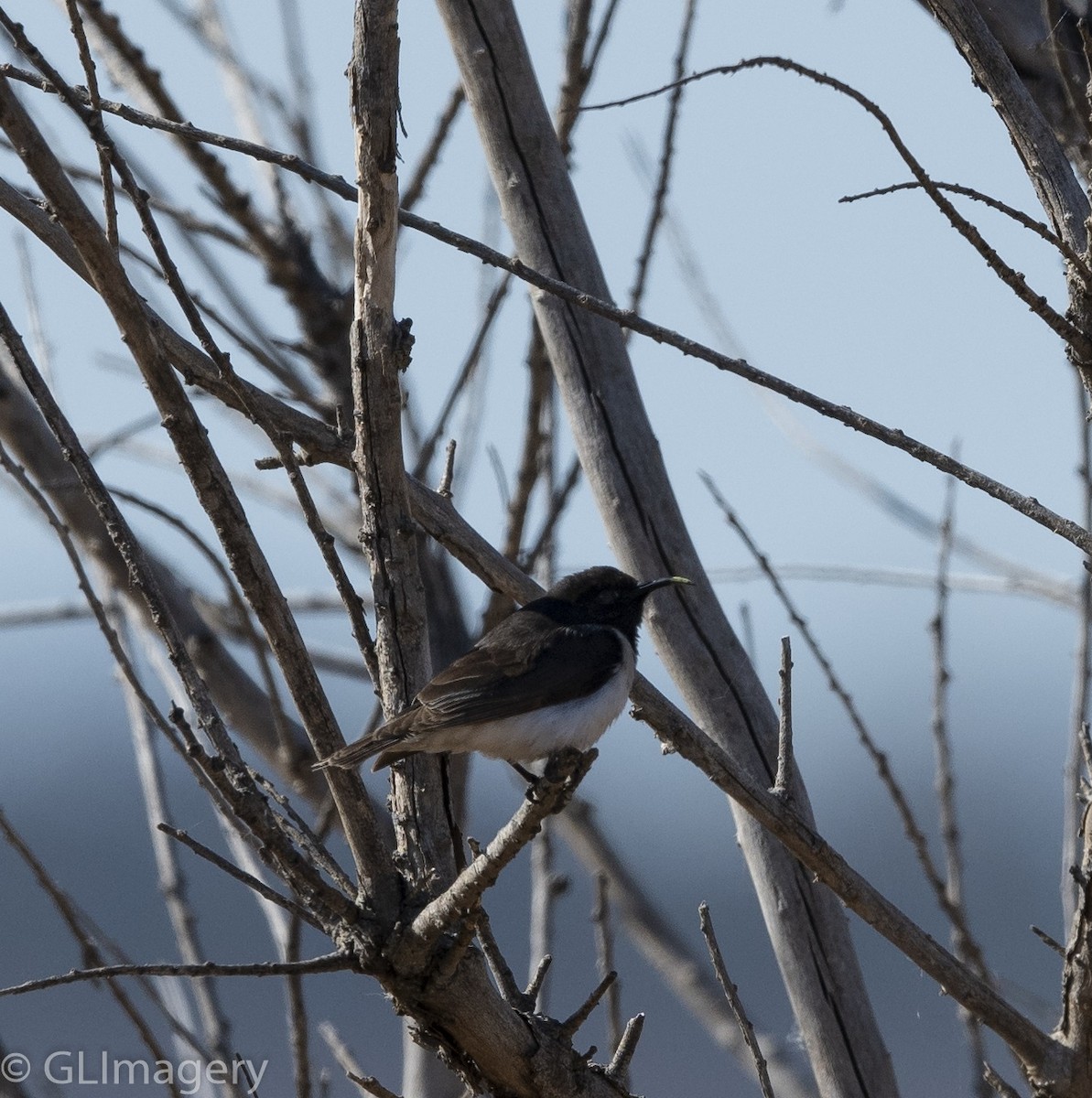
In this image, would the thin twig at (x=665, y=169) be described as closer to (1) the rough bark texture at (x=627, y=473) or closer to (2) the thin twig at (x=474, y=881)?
(1) the rough bark texture at (x=627, y=473)

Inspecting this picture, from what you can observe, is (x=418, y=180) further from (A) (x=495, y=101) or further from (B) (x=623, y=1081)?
(B) (x=623, y=1081)

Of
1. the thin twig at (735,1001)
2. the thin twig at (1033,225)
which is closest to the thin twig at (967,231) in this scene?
the thin twig at (1033,225)

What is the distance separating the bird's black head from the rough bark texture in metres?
0.09

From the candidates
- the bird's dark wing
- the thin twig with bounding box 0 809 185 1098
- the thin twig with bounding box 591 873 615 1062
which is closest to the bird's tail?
the bird's dark wing

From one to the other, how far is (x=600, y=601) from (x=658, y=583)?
0.46 m

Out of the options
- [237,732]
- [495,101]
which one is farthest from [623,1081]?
[495,101]

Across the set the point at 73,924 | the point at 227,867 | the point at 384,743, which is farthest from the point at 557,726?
the point at 227,867

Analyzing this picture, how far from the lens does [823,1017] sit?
3.99 meters

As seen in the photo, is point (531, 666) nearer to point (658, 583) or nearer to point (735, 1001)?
point (658, 583)

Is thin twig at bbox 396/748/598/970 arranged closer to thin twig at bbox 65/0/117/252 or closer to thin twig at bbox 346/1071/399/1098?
thin twig at bbox 346/1071/399/1098

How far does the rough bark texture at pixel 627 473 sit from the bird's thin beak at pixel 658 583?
94mm

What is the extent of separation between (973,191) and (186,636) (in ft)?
9.17

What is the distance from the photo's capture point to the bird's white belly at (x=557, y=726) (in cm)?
381

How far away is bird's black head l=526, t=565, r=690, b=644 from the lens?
434cm
